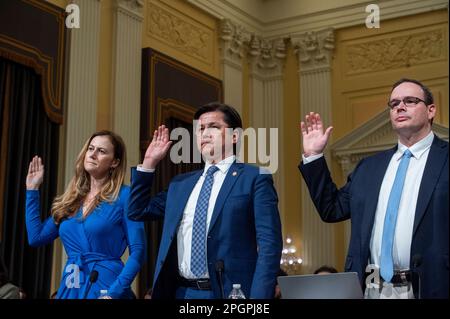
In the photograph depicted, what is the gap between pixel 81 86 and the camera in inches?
312

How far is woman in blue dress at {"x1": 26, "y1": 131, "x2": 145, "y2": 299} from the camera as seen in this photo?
10.4ft

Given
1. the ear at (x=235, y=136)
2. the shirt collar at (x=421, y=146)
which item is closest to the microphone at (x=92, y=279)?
the ear at (x=235, y=136)

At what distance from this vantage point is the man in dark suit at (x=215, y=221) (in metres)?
2.75

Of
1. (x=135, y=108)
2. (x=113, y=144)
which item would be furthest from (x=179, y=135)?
(x=113, y=144)

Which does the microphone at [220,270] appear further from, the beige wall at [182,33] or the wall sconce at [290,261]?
the wall sconce at [290,261]

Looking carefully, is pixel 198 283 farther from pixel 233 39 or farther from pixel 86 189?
pixel 233 39

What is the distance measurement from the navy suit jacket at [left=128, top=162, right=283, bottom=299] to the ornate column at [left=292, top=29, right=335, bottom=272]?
25.3 ft

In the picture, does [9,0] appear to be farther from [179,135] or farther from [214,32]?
[214,32]

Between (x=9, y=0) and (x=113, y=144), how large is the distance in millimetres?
4257

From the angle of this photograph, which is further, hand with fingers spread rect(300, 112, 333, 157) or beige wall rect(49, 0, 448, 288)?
beige wall rect(49, 0, 448, 288)

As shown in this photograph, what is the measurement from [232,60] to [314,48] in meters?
1.36

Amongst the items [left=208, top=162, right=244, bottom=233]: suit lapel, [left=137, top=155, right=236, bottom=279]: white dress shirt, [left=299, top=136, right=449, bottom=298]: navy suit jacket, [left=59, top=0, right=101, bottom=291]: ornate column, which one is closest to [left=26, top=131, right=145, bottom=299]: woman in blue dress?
[left=137, top=155, right=236, bottom=279]: white dress shirt

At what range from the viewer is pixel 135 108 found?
28.3 ft

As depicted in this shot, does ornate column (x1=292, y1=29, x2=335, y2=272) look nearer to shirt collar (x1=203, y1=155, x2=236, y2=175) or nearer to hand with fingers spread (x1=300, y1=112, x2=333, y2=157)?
shirt collar (x1=203, y1=155, x2=236, y2=175)
